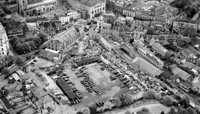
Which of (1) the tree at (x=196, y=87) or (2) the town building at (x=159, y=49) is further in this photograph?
(2) the town building at (x=159, y=49)

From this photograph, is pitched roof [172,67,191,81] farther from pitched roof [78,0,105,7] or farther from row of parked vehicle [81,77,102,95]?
pitched roof [78,0,105,7]

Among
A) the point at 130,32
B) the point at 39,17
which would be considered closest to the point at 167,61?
the point at 130,32

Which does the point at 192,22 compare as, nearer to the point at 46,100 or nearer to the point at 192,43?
the point at 192,43

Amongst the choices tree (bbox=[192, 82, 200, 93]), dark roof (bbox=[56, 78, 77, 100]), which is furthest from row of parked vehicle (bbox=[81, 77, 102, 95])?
tree (bbox=[192, 82, 200, 93])

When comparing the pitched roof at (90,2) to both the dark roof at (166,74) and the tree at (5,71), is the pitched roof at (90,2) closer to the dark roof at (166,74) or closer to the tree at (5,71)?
the dark roof at (166,74)

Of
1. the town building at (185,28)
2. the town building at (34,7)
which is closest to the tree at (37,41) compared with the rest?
the town building at (34,7)

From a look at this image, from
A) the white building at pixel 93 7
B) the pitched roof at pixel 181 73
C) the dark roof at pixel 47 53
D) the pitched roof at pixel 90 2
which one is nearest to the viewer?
the pitched roof at pixel 181 73
